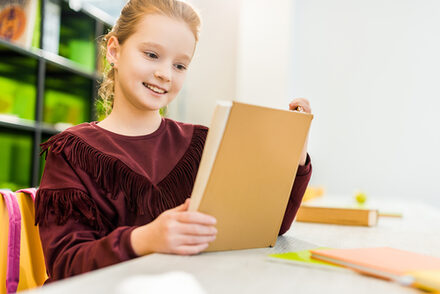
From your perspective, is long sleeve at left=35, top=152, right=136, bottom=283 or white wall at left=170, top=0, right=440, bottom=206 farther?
white wall at left=170, top=0, right=440, bottom=206

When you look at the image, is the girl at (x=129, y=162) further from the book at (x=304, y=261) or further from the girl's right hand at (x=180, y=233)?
the book at (x=304, y=261)

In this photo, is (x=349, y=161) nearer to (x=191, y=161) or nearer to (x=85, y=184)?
(x=191, y=161)

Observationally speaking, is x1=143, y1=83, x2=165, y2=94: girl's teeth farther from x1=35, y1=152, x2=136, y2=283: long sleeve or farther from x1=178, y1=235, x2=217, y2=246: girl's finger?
x1=178, y1=235, x2=217, y2=246: girl's finger

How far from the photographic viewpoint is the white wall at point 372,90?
11.6ft

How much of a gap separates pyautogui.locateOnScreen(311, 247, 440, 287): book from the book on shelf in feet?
6.54

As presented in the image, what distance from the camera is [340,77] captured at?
367 centimetres

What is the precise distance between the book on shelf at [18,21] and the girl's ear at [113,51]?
1369mm

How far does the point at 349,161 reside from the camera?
361 cm

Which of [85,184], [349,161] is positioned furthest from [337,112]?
[85,184]

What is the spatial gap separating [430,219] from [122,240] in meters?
1.21

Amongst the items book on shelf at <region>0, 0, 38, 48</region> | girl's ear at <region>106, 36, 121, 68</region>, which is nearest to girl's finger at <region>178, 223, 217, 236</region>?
girl's ear at <region>106, 36, 121, 68</region>

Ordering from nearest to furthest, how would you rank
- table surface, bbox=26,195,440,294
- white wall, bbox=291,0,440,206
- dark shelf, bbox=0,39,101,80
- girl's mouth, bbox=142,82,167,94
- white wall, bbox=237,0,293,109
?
table surface, bbox=26,195,440,294 → girl's mouth, bbox=142,82,167,94 → dark shelf, bbox=0,39,101,80 → white wall, bbox=237,0,293,109 → white wall, bbox=291,0,440,206

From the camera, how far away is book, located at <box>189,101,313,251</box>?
0.64 meters

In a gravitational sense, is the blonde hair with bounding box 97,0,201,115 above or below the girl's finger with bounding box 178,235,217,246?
above
